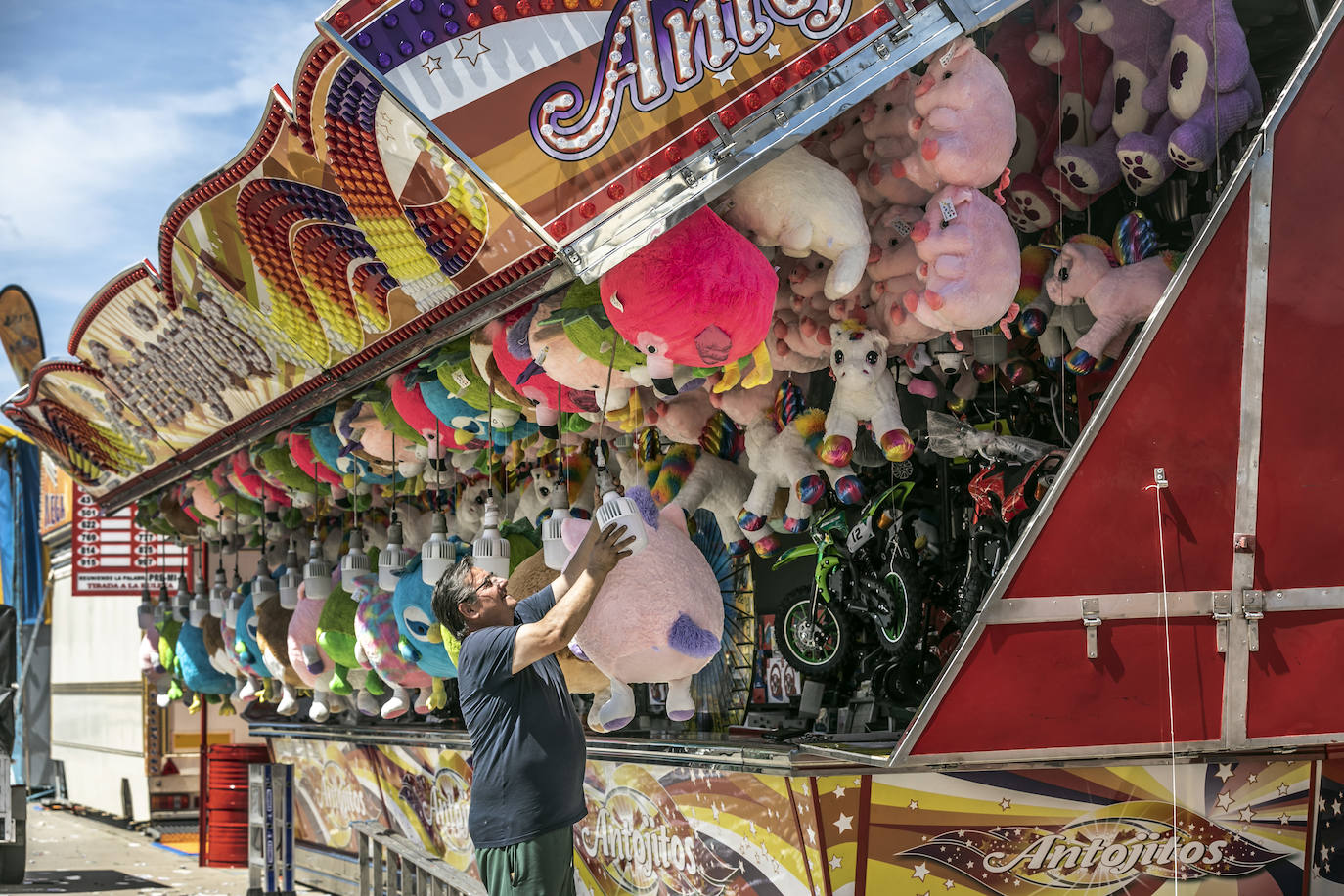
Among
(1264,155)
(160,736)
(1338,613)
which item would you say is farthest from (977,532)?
(160,736)

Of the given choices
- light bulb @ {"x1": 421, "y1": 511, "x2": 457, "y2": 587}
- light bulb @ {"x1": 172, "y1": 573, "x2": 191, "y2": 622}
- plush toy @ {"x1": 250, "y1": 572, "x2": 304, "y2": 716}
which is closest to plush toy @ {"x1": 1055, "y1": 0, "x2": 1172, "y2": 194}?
light bulb @ {"x1": 421, "y1": 511, "x2": 457, "y2": 587}

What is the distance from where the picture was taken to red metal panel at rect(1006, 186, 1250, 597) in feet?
11.1

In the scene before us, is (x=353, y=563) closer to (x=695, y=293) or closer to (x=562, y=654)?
(x=562, y=654)

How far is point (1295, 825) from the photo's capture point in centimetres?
360

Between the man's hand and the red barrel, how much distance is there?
7.28 metres

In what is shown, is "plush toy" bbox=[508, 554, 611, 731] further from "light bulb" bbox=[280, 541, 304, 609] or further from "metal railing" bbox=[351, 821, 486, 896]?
"light bulb" bbox=[280, 541, 304, 609]

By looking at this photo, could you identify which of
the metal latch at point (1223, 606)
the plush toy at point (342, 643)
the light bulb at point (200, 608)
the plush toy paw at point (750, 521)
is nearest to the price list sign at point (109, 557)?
the light bulb at point (200, 608)

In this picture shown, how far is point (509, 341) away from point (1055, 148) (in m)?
1.69

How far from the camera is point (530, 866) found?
324cm

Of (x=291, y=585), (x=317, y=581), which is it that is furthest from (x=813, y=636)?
(x=291, y=585)

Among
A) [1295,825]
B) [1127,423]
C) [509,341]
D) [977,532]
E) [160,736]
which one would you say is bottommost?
[160,736]

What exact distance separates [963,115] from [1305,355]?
3.46 feet

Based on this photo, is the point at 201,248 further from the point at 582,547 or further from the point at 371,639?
the point at 582,547

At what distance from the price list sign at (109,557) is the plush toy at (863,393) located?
8.70m
